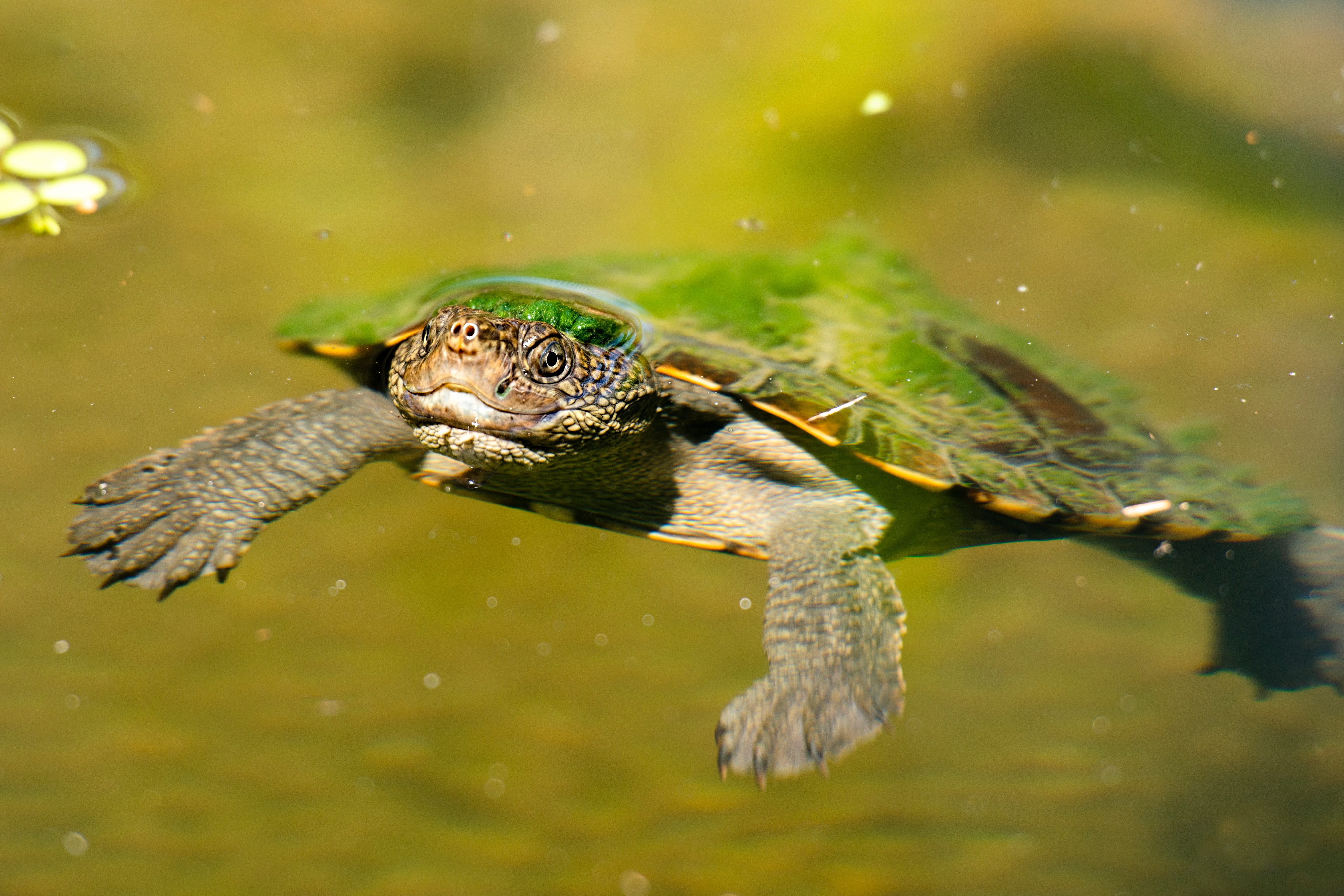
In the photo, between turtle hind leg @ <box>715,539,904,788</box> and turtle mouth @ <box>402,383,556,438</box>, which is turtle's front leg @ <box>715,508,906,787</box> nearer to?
turtle hind leg @ <box>715,539,904,788</box>

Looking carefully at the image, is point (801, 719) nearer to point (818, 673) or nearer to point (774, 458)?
point (818, 673)

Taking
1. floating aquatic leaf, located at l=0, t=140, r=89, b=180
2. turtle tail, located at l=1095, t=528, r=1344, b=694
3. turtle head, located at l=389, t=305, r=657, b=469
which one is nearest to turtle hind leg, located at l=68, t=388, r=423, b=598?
turtle head, located at l=389, t=305, r=657, b=469

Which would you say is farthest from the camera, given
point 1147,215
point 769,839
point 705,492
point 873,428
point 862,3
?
point 862,3

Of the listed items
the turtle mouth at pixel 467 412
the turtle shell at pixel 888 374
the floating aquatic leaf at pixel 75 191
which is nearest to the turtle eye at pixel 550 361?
the turtle mouth at pixel 467 412

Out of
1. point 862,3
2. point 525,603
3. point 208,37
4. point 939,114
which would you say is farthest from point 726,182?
point 208,37

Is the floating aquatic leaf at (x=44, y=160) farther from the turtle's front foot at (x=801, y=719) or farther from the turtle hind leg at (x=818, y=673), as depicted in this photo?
the turtle's front foot at (x=801, y=719)

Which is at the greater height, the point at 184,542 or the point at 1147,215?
the point at 1147,215

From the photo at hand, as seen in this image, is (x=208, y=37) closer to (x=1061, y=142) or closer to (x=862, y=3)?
(x=862, y=3)
